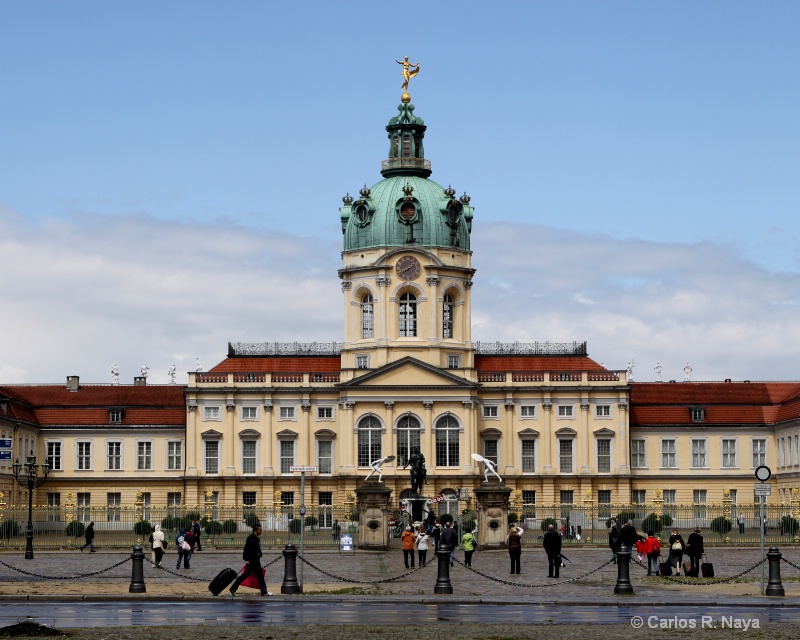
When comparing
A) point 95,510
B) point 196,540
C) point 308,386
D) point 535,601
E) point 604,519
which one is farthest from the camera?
point 308,386

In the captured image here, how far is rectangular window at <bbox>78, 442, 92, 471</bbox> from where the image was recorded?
384 feet

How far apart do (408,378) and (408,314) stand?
4920 millimetres

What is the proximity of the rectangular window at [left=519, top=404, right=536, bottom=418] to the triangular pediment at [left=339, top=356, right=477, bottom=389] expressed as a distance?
4395mm

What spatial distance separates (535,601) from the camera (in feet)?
137

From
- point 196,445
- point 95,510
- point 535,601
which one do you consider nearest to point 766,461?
point 196,445

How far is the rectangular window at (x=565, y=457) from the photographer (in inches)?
4489

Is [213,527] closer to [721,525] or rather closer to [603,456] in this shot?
[721,525]

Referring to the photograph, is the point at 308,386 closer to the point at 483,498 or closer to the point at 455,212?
the point at 455,212

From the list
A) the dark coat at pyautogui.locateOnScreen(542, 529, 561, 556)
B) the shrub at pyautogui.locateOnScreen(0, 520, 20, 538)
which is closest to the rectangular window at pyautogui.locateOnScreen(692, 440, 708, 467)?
the shrub at pyautogui.locateOnScreen(0, 520, 20, 538)

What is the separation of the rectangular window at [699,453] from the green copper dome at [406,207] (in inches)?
836

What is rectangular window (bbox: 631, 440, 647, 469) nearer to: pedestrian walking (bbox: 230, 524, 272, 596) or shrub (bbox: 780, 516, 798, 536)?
shrub (bbox: 780, 516, 798, 536)

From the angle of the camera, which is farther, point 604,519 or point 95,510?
point 604,519

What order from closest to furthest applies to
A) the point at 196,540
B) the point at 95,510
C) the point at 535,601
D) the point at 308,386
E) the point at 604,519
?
the point at 535,601
the point at 196,540
the point at 95,510
the point at 604,519
the point at 308,386

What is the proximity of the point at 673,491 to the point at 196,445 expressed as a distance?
33.0 meters
